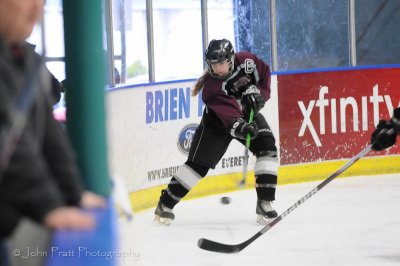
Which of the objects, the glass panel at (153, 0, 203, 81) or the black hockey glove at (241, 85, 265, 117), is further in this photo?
the glass panel at (153, 0, 203, 81)

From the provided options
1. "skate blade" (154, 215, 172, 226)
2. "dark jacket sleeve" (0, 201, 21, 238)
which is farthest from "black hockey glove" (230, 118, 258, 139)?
"dark jacket sleeve" (0, 201, 21, 238)

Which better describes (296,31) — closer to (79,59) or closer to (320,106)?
(320,106)

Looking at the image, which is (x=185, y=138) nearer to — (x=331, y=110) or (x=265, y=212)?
(x=265, y=212)

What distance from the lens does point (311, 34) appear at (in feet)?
28.1

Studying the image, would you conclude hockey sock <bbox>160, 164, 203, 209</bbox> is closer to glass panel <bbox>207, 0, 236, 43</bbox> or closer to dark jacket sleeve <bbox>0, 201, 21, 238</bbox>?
glass panel <bbox>207, 0, 236, 43</bbox>

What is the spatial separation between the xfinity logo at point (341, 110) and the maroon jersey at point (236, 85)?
1.77 metres

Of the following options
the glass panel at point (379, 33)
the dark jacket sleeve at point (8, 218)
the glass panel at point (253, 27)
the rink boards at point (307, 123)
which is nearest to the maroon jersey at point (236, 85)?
the rink boards at point (307, 123)

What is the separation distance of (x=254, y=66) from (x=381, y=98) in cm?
223

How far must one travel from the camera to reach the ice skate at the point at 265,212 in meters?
4.83

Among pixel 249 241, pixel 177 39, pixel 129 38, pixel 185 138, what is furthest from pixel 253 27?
pixel 249 241

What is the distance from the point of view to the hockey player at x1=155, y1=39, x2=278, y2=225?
475cm

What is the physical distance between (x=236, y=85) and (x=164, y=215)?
74cm

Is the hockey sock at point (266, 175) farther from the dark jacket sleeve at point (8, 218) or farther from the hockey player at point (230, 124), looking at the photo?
A: the dark jacket sleeve at point (8, 218)

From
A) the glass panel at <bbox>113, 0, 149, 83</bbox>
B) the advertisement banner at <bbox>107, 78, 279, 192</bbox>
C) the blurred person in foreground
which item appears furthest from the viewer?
the glass panel at <bbox>113, 0, 149, 83</bbox>
